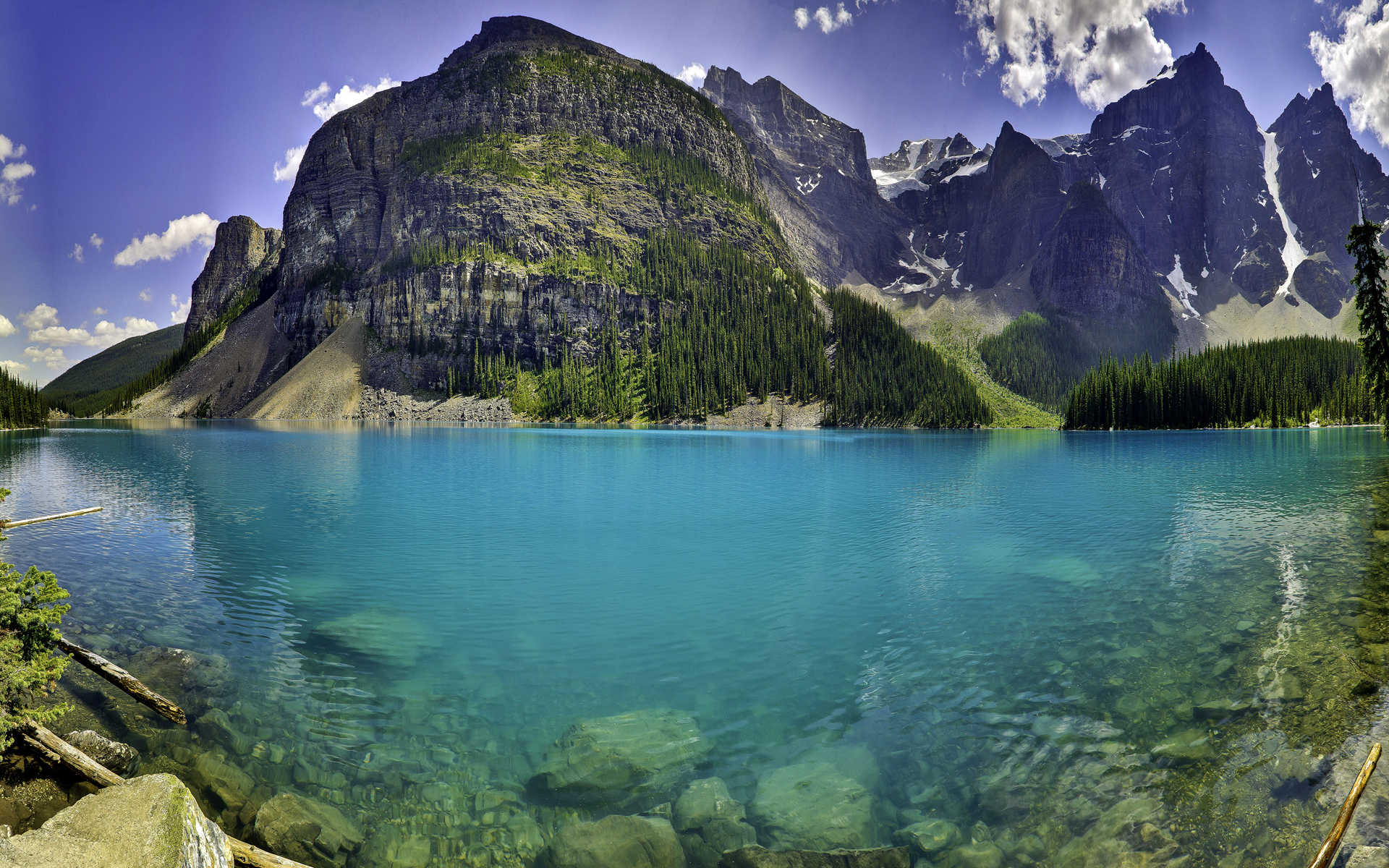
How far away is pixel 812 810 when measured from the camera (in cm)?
841

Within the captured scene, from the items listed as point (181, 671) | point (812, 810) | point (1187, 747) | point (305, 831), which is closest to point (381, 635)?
point (181, 671)

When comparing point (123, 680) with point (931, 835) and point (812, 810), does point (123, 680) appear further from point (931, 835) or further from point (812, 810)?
point (931, 835)

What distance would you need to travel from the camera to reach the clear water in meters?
8.87

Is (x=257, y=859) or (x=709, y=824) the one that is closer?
(x=257, y=859)

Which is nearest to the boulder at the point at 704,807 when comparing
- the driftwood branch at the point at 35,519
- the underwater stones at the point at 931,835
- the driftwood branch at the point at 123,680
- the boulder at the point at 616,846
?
the boulder at the point at 616,846

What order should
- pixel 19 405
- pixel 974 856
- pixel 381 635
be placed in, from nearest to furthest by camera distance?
pixel 974 856, pixel 381 635, pixel 19 405

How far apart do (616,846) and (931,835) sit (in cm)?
393

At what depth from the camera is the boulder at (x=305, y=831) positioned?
24.9 feet

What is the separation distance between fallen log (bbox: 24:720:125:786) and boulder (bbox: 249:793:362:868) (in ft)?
5.76

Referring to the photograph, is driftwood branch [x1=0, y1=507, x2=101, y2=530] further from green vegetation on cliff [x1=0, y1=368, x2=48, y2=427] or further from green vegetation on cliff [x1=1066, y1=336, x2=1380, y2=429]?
green vegetation on cliff [x1=1066, y1=336, x2=1380, y2=429]

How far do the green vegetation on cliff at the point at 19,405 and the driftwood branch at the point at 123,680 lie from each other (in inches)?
6188

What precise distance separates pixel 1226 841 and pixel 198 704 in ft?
51.3

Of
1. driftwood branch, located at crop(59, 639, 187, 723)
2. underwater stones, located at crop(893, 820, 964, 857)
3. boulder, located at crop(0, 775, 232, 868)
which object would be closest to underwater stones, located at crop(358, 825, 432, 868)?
boulder, located at crop(0, 775, 232, 868)

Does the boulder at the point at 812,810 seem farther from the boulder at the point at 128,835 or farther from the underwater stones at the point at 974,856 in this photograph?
the boulder at the point at 128,835
